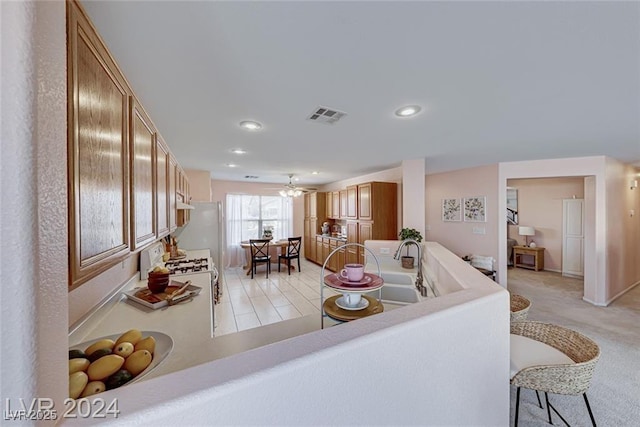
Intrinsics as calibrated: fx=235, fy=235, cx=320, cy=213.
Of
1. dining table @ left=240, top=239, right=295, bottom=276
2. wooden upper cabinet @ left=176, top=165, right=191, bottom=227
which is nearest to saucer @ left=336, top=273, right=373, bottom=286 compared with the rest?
wooden upper cabinet @ left=176, top=165, right=191, bottom=227

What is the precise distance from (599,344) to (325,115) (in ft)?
12.4

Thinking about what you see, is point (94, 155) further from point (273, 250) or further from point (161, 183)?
point (273, 250)

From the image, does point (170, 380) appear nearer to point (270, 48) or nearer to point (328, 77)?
point (270, 48)

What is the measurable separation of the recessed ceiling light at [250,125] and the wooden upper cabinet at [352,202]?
2.90 meters

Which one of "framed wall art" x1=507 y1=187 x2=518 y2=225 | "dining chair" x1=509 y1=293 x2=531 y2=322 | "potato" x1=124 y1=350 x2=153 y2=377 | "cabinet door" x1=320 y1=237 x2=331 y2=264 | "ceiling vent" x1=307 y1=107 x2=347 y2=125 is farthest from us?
"framed wall art" x1=507 y1=187 x2=518 y2=225

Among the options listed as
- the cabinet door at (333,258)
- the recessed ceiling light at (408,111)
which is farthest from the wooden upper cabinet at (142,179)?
the cabinet door at (333,258)

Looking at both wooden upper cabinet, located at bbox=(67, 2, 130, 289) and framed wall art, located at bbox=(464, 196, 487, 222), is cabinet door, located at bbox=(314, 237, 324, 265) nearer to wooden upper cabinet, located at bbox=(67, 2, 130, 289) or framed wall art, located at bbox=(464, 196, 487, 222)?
framed wall art, located at bbox=(464, 196, 487, 222)

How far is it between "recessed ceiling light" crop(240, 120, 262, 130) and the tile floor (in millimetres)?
2145

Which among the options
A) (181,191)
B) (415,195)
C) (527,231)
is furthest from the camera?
(527,231)

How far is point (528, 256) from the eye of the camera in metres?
5.85

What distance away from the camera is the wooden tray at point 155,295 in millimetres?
1623

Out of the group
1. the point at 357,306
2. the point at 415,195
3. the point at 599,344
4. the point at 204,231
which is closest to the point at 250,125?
the point at 357,306

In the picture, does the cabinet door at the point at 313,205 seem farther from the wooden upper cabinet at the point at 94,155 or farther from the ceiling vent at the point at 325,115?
the wooden upper cabinet at the point at 94,155

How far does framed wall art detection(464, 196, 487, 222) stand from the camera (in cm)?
415
